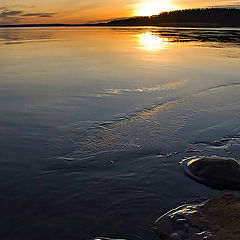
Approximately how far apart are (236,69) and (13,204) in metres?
17.5

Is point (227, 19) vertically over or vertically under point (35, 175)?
over

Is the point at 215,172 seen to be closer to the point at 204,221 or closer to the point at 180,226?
the point at 204,221

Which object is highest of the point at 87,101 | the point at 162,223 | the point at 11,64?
the point at 11,64

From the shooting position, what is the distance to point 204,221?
14.7 feet

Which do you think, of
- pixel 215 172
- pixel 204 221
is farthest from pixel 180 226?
pixel 215 172

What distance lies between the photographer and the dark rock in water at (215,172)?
5668 mm

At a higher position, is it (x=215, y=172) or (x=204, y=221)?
(x=215, y=172)

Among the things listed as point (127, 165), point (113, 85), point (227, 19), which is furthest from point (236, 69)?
point (227, 19)

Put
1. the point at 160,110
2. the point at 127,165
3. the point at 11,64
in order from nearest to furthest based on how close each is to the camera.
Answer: the point at 127,165 → the point at 160,110 → the point at 11,64

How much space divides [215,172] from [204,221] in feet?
5.48

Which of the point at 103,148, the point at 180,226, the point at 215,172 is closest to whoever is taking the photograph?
the point at 180,226

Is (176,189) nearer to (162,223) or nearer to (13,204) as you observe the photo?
(162,223)

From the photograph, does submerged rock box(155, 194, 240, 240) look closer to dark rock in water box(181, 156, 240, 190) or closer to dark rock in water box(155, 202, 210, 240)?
dark rock in water box(155, 202, 210, 240)

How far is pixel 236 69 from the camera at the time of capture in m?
19.0
